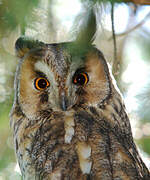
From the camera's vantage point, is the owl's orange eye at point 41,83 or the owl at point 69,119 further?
the owl's orange eye at point 41,83

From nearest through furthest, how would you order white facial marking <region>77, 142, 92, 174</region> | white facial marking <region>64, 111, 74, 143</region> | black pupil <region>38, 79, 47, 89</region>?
white facial marking <region>77, 142, 92, 174</region> → white facial marking <region>64, 111, 74, 143</region> → black pupil <region>38, 79, 47, 89</region>

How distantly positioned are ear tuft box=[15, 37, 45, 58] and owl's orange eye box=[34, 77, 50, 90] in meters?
0.29

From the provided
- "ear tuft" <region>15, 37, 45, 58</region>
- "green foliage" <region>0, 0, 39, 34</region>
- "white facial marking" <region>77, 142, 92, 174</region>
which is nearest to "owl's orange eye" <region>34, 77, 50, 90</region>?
"ear tuft" <region>15, 37, 45, 58</region>

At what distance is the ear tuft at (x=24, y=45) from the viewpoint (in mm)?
2148

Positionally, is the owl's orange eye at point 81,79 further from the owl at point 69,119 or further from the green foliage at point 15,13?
the green foliage at point 15,13

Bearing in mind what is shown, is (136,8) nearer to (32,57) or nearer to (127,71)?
(127,71)

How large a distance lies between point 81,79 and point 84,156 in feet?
1.97

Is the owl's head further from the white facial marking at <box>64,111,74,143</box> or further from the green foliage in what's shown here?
the green foliage

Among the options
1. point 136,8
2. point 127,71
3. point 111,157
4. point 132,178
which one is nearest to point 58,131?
point 111,157

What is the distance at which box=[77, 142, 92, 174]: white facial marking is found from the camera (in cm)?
166

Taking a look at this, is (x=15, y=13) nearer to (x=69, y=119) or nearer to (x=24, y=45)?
(x=69, y=119)

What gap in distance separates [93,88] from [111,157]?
1.91 feet

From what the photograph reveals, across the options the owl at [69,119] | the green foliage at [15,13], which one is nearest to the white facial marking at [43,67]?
the owl at [69,119]

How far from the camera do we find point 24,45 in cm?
225
